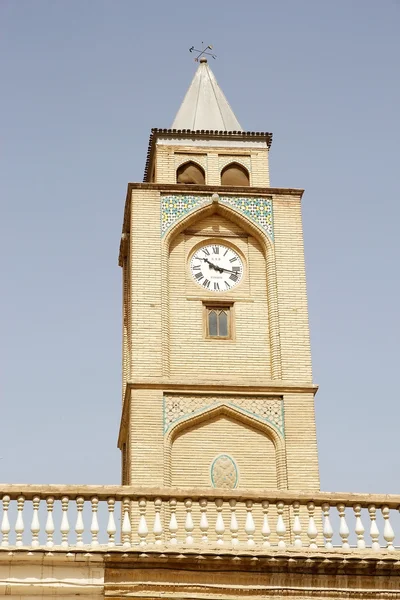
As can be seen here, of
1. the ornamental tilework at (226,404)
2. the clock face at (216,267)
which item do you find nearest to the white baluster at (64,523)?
the ornamental tilework at (226,404)

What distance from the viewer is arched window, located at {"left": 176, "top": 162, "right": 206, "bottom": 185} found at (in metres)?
22.0

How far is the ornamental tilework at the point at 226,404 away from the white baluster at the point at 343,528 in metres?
6.94

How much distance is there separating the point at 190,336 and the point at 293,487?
308cm

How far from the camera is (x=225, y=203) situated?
21.1 metres

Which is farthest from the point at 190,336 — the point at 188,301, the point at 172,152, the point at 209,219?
the point at 172,152

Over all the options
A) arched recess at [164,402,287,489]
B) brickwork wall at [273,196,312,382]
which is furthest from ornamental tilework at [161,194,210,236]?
arched recess at [164,402,287,489]

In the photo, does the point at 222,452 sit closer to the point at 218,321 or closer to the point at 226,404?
the point at 226,404

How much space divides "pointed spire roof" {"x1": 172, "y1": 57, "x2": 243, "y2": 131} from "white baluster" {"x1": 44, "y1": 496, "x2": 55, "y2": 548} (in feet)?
38.4

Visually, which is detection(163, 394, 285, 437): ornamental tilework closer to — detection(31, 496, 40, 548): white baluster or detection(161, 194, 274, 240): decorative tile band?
detection(161, 194, 274, 240): decorative tile band

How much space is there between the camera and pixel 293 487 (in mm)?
18812

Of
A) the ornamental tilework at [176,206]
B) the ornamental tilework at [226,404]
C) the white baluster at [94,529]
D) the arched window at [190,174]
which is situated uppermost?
the arched window at [190,174]

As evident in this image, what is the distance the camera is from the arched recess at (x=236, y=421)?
19.0m

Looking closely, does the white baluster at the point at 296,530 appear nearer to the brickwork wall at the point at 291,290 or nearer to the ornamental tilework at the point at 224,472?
the ornamental tilework at the point at 224,472

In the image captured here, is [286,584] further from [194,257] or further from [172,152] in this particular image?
[172,152]
